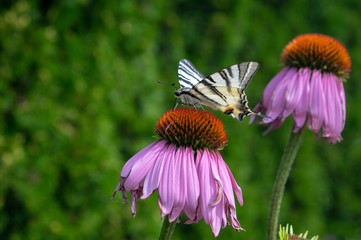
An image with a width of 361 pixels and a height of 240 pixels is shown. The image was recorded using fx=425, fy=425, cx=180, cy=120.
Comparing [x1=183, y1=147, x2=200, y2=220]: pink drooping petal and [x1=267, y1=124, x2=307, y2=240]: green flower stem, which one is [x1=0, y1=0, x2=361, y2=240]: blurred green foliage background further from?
[x1=183, y1=147, x2=200, y2=220]: pink drooping petal

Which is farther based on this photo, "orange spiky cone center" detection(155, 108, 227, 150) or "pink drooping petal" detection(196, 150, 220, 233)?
"orange spiky cone center" detection(155, 108, 227, 150)

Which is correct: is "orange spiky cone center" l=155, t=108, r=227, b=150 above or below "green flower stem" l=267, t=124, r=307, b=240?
above

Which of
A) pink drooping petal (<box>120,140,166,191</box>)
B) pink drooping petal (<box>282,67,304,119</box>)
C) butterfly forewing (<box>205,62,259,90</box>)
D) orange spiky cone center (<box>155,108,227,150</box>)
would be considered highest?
butterfly forewing (<box>205,62,259,90</box>)

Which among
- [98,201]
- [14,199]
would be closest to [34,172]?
[14,199]

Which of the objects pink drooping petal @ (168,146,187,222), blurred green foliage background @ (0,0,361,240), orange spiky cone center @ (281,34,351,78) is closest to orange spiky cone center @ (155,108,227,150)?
pink drooping petal @ (168,146,187,222)

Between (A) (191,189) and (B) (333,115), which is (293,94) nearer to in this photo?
(B) (333,115)

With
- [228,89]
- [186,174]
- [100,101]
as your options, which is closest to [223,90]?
[228,89]

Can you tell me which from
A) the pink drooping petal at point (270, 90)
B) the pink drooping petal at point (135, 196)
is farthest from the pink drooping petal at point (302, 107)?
the pink drooping petal at point (135, 196)
